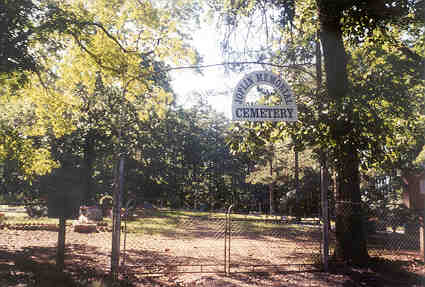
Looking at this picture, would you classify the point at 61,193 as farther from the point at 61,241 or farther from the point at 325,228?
the point at 325,228

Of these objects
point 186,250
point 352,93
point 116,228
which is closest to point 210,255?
point 186,250

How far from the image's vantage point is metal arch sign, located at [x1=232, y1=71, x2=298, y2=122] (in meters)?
7.27

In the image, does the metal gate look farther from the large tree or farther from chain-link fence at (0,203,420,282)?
the large tree

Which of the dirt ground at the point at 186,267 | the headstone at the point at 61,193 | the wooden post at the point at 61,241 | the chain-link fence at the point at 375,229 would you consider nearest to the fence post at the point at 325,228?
the dirt ground at the point at 186,267

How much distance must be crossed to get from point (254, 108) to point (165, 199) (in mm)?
31000

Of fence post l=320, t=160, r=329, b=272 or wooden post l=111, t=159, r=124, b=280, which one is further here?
fence post l=320, t=160, r=329, b=272

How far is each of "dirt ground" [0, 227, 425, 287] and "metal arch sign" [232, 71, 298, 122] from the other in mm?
3320

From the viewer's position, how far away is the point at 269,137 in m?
8.61

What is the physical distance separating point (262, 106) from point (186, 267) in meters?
4.33

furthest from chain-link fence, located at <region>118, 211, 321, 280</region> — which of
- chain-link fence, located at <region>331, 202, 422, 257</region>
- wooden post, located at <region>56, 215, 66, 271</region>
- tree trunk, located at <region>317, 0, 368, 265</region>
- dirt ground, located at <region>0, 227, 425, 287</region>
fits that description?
wooden post, located at <region>56, 215, 66, 271</region>

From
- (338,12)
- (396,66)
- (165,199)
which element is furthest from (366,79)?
(165,199)

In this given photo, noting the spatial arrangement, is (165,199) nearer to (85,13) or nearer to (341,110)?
(85,13)

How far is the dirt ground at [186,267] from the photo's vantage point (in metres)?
6.81

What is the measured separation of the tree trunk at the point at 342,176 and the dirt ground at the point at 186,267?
0.49 meters
